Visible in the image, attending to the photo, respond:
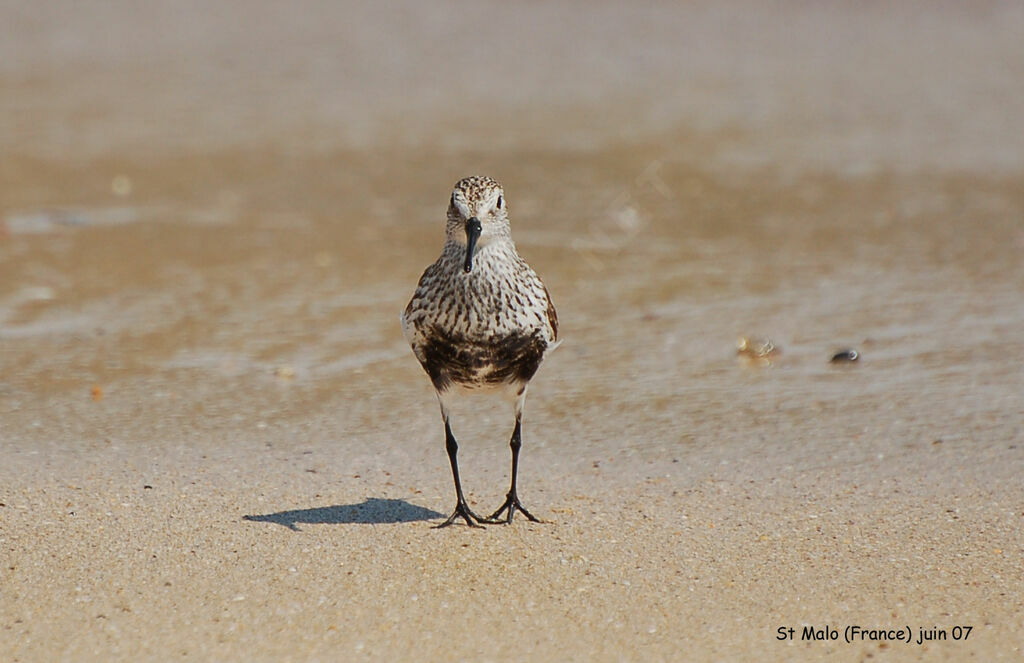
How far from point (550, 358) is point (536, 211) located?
3182 millimetres

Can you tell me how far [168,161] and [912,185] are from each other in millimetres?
6000

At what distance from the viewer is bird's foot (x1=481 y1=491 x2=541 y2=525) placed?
200 inches

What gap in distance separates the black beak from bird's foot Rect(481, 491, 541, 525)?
2.92 ft

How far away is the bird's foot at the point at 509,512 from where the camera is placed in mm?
5070

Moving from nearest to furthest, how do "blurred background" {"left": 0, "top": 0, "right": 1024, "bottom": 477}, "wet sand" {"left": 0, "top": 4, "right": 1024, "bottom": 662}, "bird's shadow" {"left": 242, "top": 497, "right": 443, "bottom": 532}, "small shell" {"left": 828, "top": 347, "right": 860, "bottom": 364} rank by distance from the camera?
1. "wet sand" {"left": 0, "top": 4, "right": 1024, "bottom": 662}
2. "bird's shadow" {"left": 242, "top": 497, "right": 443, "bottom": 532}
3. "blurred background" {"left": 0, "top": 0, "right": 1024, "bottom": 477}
4. "small shell" {"left": 828, "top": 347, "right": 860, "bottom": 364}

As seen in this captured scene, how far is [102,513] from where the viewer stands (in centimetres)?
497

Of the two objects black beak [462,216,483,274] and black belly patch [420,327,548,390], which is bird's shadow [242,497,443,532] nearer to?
black belly patch [420,327,548,390]

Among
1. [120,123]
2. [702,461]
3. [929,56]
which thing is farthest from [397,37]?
[702,461]

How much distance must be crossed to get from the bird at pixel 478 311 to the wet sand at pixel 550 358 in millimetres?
564

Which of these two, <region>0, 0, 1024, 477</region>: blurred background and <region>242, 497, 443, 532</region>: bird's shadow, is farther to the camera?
<region>0, 0, 1024, 477</region>: blurred background

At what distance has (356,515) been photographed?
5086 millimetres

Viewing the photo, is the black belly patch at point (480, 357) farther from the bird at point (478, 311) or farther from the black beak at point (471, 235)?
the black beak at point (471, 235)

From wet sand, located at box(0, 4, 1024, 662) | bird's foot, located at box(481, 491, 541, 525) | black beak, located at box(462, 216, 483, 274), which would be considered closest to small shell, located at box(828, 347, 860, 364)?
wet sand, located at box(0, 4, 1024, 662)

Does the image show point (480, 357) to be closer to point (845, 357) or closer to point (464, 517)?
point (464, 517)
